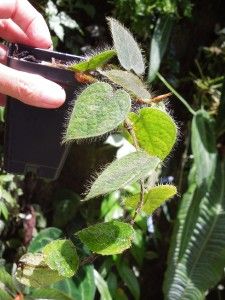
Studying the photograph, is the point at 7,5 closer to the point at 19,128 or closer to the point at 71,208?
the point at 19,128

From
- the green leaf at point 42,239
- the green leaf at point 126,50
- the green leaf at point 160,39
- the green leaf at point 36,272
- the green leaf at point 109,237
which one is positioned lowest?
the green leaf at point 42,239

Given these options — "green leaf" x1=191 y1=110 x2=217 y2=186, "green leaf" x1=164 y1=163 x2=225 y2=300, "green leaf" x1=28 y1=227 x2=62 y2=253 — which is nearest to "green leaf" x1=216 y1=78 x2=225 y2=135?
"green leaf" x1=191 y1=110 x2=217 y2=186

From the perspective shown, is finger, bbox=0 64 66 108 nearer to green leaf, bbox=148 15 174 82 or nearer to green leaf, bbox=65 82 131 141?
green leaf, bbox=65 82 131 141

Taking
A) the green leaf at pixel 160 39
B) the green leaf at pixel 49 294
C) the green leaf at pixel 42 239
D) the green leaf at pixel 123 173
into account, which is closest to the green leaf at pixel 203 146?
the green leaf at pixel 160 39

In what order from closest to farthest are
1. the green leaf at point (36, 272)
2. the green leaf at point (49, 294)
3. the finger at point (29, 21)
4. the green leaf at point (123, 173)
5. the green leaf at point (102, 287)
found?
the green leaf at point (123, 173) < the green leaf at point (36, 272) < the finger at point (29, 21) < the green leaf at point (49, 294) < the green leaf at point (102, 287)

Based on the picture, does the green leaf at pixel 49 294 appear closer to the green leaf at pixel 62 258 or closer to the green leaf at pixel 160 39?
the green leaf at pixel 62 258

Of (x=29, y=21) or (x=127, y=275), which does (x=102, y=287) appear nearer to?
(x=127, y=275)
